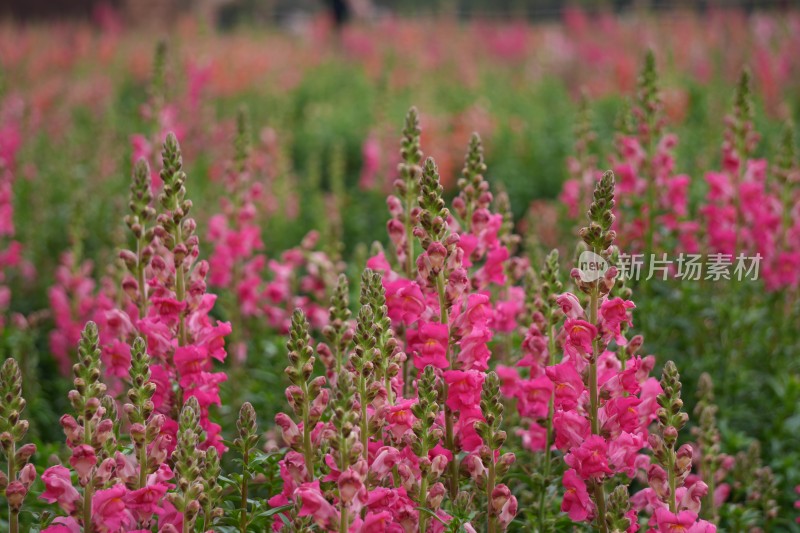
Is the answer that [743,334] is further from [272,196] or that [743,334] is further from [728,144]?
[272,196]

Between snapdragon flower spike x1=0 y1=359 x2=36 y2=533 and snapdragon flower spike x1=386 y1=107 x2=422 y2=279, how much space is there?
4.55 ft

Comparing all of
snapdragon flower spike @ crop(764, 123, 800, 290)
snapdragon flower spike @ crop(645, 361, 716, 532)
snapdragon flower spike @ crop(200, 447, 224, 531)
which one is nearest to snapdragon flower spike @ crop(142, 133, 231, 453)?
snapdragon flower spike @ crop(200, 447, 224, 531)

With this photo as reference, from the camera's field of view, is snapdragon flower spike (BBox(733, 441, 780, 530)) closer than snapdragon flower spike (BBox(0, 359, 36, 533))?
No

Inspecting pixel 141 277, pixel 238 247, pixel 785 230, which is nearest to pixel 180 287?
pixel 141 277

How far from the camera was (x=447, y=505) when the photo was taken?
3031mm

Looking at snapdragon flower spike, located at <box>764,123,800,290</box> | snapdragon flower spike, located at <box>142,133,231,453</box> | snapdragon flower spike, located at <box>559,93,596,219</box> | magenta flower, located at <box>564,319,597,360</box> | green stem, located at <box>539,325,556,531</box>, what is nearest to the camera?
magenta flower, located at <box>564,319,597,360</box>

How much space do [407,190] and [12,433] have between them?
1532 mm

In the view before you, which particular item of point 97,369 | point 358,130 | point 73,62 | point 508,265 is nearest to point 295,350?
point 97,369

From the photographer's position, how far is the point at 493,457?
8.80 feet

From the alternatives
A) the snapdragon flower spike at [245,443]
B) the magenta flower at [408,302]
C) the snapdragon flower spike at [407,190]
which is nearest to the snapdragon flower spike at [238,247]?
the snapdragon flower spike at [407,190]

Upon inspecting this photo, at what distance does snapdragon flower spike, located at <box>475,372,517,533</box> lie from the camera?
2.59 m

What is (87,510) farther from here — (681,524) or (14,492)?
(681,524)

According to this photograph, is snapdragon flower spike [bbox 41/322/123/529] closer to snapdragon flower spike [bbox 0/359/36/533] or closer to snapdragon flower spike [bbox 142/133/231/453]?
snapdragon flower spike [bbox 0/359/36/533]

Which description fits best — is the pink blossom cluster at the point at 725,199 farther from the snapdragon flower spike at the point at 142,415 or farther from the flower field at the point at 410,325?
the snapdragon flower spike at the point at 142,415
